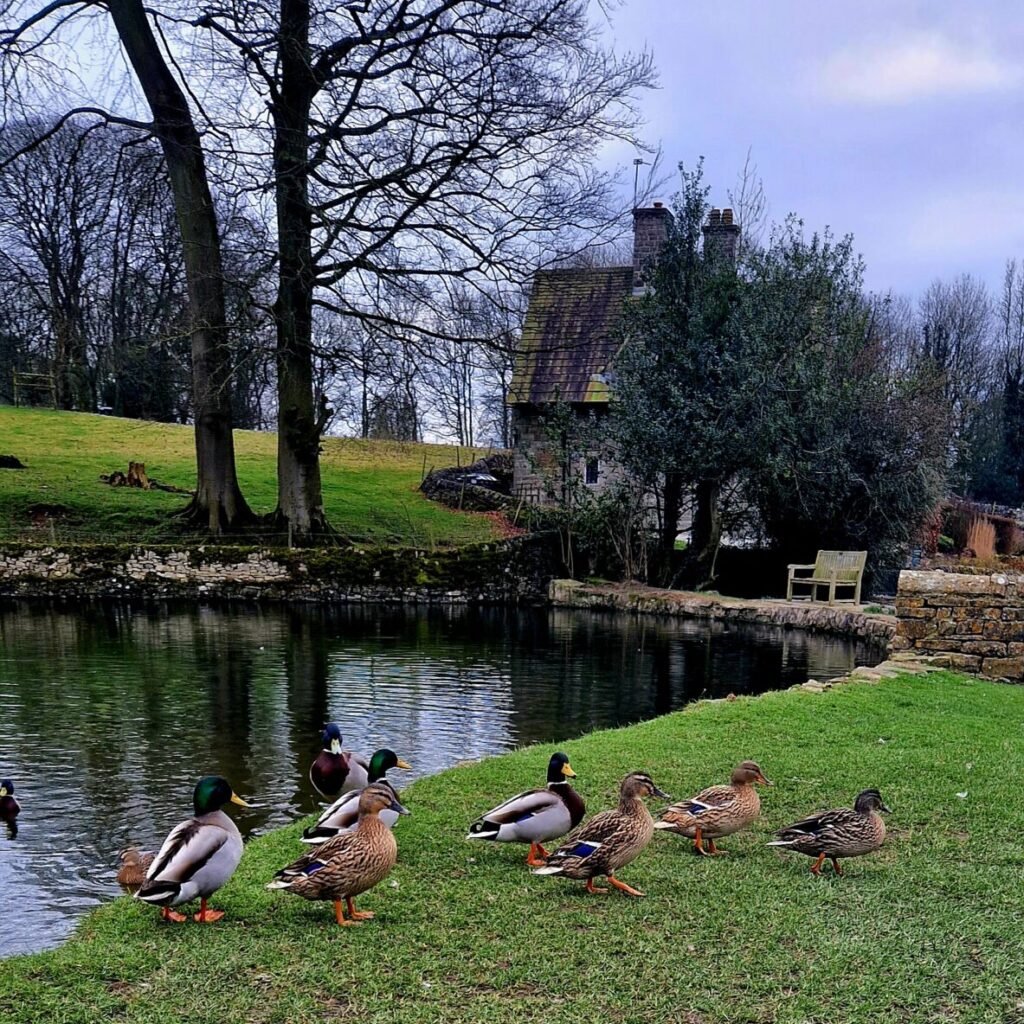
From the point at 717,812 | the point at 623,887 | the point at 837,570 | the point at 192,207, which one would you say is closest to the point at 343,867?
the point at 623,887

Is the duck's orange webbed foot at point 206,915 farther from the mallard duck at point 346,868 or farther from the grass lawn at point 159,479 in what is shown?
the grass lawn at point 159,479

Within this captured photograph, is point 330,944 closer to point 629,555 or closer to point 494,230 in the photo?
point 494,230

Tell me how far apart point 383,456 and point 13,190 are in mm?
18228

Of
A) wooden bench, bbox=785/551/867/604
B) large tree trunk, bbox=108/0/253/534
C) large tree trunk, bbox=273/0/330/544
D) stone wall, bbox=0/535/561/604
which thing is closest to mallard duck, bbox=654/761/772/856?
large tree trunk, bbox=273/0/330/544

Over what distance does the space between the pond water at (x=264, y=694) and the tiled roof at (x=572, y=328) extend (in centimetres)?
1130

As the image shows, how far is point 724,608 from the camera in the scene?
21.1m

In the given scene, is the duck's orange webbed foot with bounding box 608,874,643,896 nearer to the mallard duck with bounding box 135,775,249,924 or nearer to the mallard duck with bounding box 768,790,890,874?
the mallard duck with bounding box 768,790,890,874

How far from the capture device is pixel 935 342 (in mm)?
57000

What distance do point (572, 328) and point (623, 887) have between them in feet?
90.8

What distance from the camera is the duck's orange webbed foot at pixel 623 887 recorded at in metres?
5.16

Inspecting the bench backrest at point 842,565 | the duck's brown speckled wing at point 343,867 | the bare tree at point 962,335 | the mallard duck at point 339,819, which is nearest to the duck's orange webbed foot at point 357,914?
the duck's brown speckled wing at point 343,867

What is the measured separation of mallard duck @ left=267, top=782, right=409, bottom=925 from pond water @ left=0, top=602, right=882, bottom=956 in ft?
7.01

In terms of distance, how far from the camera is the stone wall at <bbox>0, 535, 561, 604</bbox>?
2241cm

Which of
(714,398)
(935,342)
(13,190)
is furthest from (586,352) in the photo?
(935,342)
